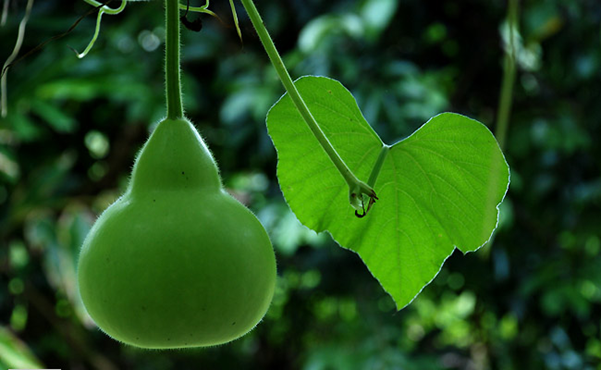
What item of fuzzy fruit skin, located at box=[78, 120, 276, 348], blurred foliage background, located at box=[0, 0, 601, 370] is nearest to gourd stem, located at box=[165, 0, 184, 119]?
fuzzy fruit skin, located at box=[78, 120, 276, 348]

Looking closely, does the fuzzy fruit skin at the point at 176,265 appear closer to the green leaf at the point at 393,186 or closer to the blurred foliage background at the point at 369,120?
the green leaf at the point at 393,186

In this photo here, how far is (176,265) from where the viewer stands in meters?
0.27

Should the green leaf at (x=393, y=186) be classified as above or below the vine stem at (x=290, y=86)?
below

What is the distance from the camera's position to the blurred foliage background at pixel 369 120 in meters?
1.55

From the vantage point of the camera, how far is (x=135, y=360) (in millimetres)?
2473

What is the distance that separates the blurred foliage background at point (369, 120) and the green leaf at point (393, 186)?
109cm

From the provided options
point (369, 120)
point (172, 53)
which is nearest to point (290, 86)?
point (172, 53)

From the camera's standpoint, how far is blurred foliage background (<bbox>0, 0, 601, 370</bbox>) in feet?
5.10

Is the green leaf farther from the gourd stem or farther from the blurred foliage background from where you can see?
the blurred foliage background

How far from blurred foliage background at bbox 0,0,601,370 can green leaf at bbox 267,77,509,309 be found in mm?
1094

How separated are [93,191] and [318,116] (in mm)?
1650

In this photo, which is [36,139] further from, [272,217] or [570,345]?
[570,345]

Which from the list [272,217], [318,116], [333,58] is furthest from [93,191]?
[318,116]

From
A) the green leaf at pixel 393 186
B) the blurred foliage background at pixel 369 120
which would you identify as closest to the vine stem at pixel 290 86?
the green leaf at pixel 393 186
